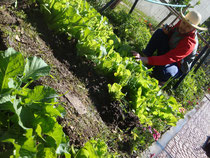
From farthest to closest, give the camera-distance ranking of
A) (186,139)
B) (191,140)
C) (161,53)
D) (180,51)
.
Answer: (161,53) < (191,140) < (186,139) < (180,51)

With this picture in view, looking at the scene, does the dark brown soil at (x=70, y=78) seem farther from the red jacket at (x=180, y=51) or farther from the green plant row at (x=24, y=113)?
the red jacket at (x=180, y=51)

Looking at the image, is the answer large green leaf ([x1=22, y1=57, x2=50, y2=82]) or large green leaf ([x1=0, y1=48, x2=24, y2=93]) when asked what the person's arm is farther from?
large green leaf ([x1=0, y1=48, x2=24, y2=93])

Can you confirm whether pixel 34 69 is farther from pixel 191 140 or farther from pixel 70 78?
pixel 191 140

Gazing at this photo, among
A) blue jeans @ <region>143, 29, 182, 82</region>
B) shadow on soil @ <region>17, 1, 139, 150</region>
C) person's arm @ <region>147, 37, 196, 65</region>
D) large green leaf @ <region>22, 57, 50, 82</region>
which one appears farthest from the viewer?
blue jeans @ <region>143, 29, 182, 82</region>

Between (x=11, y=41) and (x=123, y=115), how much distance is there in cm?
159

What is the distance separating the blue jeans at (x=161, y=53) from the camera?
4.07 metres

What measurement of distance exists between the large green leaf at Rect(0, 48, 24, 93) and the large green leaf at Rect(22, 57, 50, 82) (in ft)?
0.38

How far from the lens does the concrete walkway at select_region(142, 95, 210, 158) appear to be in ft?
10.7

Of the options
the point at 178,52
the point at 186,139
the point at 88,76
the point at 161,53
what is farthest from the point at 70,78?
the point at 186,139

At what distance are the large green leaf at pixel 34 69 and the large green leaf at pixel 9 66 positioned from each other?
117 mm

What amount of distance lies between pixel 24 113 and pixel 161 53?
11.7ft

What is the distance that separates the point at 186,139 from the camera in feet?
13.4

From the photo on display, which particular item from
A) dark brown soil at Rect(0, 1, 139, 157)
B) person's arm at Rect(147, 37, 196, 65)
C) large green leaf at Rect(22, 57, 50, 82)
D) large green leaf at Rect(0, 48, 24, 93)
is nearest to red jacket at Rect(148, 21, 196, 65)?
person's arm at Rect(147, 37, 196, 65)

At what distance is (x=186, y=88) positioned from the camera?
539cm
